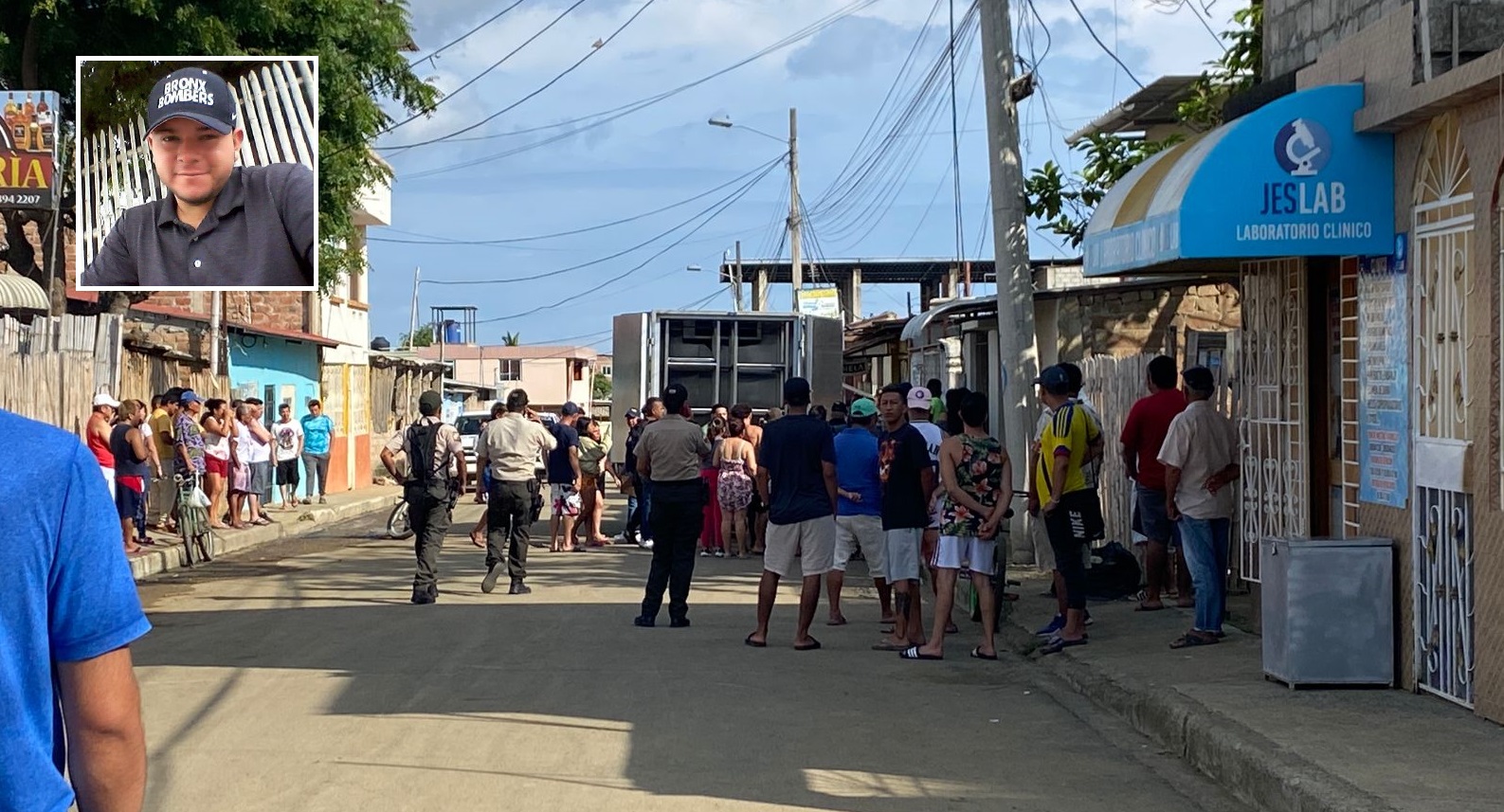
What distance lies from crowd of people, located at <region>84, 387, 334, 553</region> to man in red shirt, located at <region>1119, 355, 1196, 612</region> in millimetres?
8809

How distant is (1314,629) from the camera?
9320 mm

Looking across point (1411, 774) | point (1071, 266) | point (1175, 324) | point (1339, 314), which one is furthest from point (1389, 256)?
point (1071, 266)

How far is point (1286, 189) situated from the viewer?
961cm

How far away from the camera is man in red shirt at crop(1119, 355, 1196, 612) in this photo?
13.0 meters

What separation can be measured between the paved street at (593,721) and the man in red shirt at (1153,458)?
1.60 meters

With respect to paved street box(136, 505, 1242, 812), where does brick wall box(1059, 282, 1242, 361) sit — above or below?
above

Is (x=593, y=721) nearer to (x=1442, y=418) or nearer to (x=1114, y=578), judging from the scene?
(x=1442, y=418)

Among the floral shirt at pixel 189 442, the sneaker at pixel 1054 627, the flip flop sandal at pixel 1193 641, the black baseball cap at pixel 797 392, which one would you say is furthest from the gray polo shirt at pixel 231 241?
the flip flop sandal at pixel 1193 641

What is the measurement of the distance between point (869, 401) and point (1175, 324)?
842 cm

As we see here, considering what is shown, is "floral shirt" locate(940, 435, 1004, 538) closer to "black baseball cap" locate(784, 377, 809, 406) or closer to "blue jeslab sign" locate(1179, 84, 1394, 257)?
"black baseball cap" locate(784, 377, 809, 406)

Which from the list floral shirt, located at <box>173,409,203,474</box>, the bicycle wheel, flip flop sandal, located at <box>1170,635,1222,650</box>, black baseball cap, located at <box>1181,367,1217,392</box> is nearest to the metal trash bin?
flip flop sandal, located at <box>1170,635,1222,650</box>

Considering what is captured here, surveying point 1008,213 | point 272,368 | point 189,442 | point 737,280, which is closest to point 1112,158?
point 1008,213

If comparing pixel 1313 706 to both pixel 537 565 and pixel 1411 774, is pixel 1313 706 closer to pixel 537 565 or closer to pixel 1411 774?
pixel 1411 774

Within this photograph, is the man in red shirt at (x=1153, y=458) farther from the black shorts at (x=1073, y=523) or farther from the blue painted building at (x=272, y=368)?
the blue painted building at (x=272, y=368)
